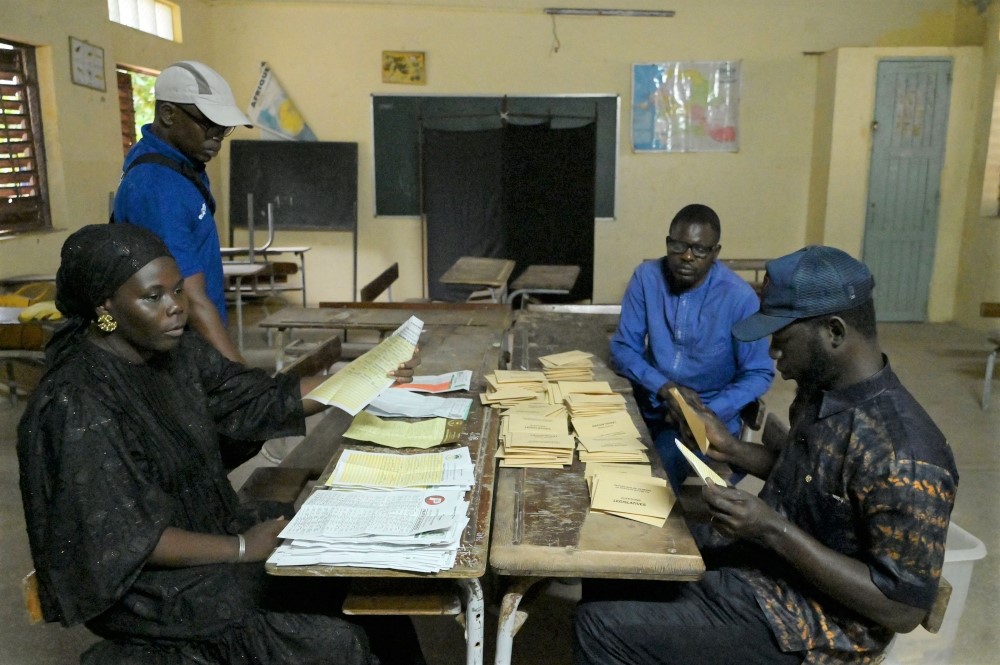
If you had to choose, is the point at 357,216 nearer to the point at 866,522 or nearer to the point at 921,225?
the point at 921,225

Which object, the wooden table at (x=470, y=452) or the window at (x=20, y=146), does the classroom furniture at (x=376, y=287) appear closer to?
the wooden table at (x=470, y=452)

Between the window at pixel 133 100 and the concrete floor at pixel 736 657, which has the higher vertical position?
the window at pixel 133 100

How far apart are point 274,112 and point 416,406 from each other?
20.4 feet

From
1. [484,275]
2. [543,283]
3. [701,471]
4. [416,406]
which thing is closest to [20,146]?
[484,275]

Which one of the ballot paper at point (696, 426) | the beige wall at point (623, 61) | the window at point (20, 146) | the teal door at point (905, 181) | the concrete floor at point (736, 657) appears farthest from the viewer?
the beige wall at point (623, 61)

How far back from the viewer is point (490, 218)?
711cm

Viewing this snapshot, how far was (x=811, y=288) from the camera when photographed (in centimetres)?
146

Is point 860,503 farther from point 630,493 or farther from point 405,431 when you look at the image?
point 405,431

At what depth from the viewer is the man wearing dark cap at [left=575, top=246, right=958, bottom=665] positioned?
133 cm

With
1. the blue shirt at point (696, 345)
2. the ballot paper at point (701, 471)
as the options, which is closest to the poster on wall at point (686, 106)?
the blue shirt at point (696, 345)

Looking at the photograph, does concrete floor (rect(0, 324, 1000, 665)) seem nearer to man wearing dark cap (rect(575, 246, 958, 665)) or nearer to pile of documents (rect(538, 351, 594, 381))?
man wearing dark cap (rect(575, 246, 958, 665))

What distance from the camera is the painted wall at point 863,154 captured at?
6.98m

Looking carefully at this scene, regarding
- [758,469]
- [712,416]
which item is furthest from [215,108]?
[758,469]

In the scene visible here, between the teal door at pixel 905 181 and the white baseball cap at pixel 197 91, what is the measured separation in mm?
6687
